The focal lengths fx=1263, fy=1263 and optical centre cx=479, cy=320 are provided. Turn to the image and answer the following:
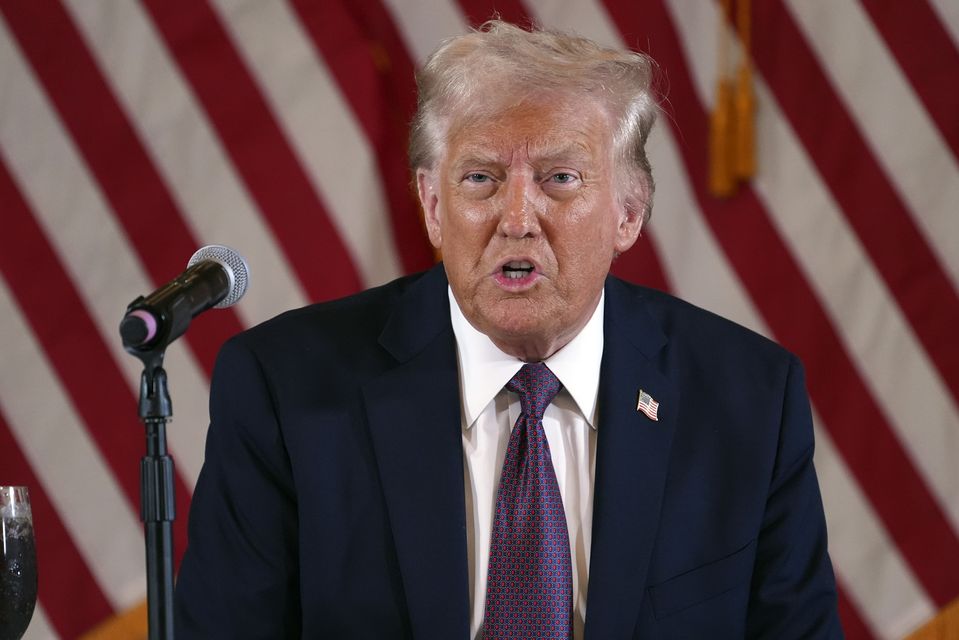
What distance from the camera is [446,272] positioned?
193 cm

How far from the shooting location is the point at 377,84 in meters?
3.11

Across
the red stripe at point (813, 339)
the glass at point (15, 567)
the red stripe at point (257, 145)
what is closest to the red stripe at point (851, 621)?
the red stripe at point (813, 339)

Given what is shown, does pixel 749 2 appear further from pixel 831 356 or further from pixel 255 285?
pixel 255 285

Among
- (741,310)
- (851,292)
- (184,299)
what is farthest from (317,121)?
(184,299)

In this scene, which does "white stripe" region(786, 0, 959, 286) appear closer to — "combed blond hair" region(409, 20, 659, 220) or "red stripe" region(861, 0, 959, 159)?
"red stripe" region(861, 0, 959, 159)

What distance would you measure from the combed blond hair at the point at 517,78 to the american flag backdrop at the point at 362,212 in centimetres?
111

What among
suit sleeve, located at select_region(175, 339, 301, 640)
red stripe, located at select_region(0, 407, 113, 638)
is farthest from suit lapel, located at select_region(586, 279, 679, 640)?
red stripe, located at select_region(0, 407, 113, 638)

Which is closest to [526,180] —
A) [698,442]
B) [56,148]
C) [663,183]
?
[698,442]

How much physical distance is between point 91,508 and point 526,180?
68.6 inches

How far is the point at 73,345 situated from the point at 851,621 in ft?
6.48

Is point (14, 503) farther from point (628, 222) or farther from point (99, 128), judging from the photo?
point (99, 128)

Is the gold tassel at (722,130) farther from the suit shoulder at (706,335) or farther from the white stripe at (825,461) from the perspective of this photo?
the suit shoulder at (706,335)

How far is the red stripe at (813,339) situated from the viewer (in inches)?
116

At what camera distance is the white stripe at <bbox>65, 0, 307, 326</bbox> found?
10.1 feet
